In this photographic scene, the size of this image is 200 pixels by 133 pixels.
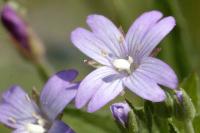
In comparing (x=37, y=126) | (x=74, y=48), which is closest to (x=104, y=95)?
(x=37, y=126)

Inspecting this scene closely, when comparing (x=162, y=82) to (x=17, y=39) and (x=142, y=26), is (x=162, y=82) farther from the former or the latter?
(x=17, y=39)

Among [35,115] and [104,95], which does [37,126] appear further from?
[104,95]

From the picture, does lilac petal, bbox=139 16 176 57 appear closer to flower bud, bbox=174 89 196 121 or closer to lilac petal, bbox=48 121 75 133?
flower bud, bbox=174 89 196 121

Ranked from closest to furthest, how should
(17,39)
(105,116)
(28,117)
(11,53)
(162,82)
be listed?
(162,82) < (28,117) < (105,116) < (17,39) < (11,53)

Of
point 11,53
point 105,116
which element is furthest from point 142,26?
point 11,53

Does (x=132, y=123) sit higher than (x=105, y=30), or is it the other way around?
(x=105, y=30)
